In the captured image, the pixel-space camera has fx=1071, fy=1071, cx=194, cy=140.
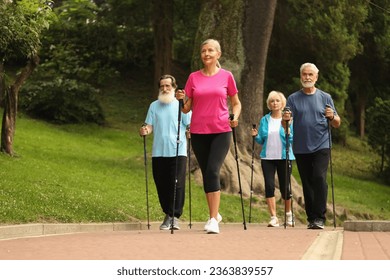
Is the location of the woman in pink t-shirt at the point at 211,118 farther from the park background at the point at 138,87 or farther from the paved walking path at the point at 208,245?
the park background at the point at 138,87

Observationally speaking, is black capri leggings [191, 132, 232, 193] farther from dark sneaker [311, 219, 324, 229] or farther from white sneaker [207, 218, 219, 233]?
dark sneaker [311, 219, 324, 229]

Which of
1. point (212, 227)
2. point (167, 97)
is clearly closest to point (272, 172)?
point (167, 97)

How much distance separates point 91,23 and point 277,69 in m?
7.74

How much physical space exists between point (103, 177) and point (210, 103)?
9833 millimetres

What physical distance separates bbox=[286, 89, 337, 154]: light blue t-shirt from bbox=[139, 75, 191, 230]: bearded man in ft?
4.96

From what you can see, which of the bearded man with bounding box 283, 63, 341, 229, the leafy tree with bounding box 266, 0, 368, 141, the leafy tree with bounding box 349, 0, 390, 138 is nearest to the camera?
the bearded man with bounding box 283, 63, 341, 229

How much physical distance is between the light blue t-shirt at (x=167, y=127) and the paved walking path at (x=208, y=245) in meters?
2.14

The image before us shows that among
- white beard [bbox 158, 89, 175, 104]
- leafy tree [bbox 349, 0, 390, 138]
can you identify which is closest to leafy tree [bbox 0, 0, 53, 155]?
white beard [bbox 158, 89, 175, 104]

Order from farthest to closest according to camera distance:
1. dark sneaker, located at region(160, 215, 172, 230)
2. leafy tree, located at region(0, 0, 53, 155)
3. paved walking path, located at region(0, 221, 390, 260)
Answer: leafy tree, located at region(0, 0, 53, 155) → dark sneaker, located at region(160, 215, 172, 230) → paved walking path, located at region(0, 221, 390, 260)

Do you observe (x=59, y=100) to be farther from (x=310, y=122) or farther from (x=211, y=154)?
(x=211, y=154)

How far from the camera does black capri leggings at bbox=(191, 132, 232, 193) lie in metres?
12.5

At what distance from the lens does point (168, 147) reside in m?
14.6

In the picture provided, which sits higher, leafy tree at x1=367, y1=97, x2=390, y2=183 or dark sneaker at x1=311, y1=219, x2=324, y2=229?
leafy tree at x1=367, y1=97, x2=390, y2=183
